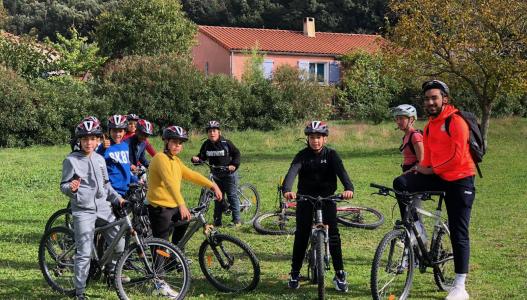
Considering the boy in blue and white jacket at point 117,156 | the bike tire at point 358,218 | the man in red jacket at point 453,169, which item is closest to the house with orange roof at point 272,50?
the bike tire at point 358,218

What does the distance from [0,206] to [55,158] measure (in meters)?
8.71

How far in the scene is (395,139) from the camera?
23016 mm

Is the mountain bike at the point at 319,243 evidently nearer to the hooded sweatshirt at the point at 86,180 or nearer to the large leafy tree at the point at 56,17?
the hooded sweatshirt at the point at 86,180

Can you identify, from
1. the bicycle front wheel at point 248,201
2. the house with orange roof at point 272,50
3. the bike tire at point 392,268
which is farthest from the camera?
the house with orange roof at point 272,50

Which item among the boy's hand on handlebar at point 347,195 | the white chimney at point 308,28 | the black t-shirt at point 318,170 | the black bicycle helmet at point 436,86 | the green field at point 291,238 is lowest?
the green field at point 291,238

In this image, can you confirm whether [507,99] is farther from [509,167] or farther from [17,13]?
[17,13]

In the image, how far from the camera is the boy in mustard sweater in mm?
5516

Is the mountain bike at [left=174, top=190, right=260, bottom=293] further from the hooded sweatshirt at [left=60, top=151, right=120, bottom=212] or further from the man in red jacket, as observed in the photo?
the man in red jacket

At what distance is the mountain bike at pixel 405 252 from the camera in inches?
191

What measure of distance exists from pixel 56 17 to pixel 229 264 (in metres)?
59.1

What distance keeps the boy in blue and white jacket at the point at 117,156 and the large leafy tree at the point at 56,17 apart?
52.9m

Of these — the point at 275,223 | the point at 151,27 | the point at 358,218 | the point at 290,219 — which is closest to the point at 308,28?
the point at 151,27

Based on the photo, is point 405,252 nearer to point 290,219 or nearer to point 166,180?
point 166,180

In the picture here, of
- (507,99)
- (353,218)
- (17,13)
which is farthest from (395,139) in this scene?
(17,13)
